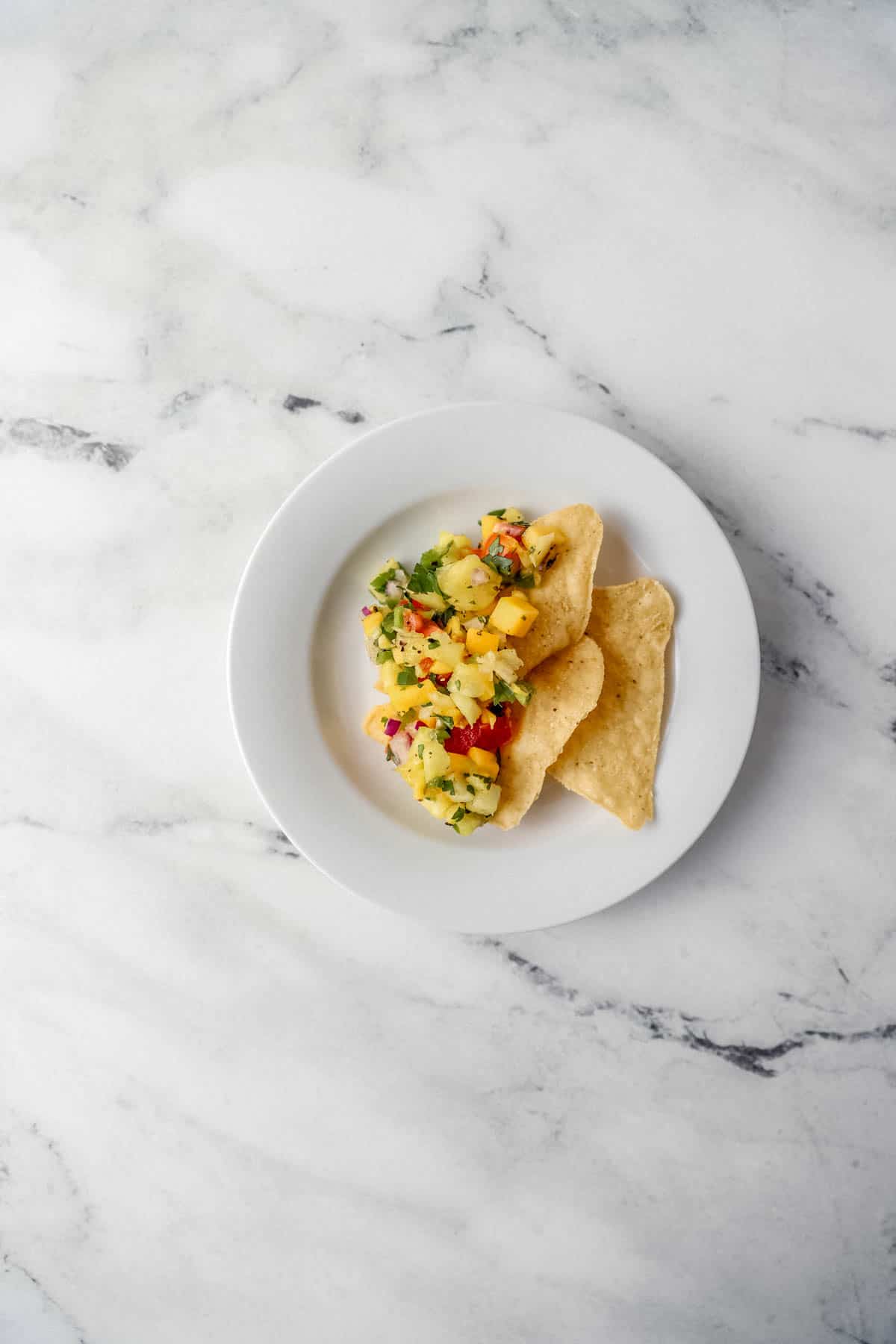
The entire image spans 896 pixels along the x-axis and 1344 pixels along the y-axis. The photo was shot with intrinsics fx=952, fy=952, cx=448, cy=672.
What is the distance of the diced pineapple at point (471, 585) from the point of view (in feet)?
6.28

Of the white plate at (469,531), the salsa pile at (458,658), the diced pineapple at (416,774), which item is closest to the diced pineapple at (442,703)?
the salsa pile at (458,658)

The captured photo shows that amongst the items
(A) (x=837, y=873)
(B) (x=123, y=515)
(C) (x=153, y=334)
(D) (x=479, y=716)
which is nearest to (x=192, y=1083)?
(D) (x=479, y=716)

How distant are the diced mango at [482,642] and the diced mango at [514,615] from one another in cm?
3

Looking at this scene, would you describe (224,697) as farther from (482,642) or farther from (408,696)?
(482,642)

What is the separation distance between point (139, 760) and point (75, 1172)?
41.4 inches

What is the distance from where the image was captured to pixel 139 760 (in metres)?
2.25

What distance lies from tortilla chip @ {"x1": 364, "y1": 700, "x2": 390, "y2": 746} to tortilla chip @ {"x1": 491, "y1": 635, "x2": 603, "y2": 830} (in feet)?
0.84

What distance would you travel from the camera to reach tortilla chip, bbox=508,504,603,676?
1921 mm

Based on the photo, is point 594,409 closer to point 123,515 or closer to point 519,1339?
point 123,515

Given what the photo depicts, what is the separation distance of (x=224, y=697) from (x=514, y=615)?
2.47ft

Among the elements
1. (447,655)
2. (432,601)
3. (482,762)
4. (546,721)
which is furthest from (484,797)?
(432,601)

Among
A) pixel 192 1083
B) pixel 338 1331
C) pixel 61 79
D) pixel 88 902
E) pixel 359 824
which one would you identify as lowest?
pixel 338 1331

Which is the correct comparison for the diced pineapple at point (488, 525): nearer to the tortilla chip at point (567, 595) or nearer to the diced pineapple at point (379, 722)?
the tortilla chip at point (567, 595)

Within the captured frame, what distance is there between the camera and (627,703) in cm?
200
